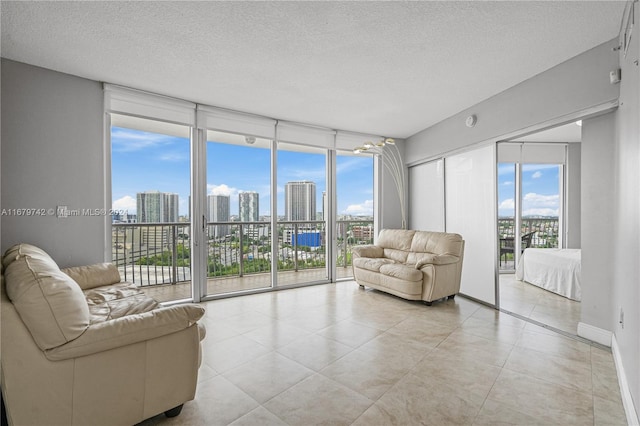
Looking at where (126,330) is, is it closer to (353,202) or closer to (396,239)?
(396,239)

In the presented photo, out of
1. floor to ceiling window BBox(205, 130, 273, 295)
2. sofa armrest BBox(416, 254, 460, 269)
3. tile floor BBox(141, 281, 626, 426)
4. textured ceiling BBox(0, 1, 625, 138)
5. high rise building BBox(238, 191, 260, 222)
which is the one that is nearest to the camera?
tile floor BBox(141, 281, 626, 426)

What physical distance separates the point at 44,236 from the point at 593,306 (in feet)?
16.8

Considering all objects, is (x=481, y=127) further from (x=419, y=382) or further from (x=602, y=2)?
(x=419, y=382)

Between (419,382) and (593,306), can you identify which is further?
(593,306)

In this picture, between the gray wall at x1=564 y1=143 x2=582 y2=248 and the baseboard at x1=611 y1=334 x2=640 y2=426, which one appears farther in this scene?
the gray wall at x1=564 y1=143 x2=582 y2=248

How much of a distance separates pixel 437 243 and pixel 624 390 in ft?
7.83

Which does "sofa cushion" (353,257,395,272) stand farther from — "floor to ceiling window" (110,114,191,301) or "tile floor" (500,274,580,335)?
"floor to ceiling window" (110,114,191,301)

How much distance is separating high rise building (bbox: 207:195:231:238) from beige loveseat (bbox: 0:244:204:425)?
114 inches

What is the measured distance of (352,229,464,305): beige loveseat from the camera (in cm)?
372

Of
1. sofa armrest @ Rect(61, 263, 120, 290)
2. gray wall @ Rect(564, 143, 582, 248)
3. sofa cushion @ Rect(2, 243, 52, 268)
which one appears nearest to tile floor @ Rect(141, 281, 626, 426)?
sofa armrest @ Rect(61, 263, 120, 290)

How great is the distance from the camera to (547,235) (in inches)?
234

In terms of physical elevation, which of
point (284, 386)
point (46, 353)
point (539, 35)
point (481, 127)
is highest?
point (539, 35)

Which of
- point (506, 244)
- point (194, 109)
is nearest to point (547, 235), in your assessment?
point (506, 244)

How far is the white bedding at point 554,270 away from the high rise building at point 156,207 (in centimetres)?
540
